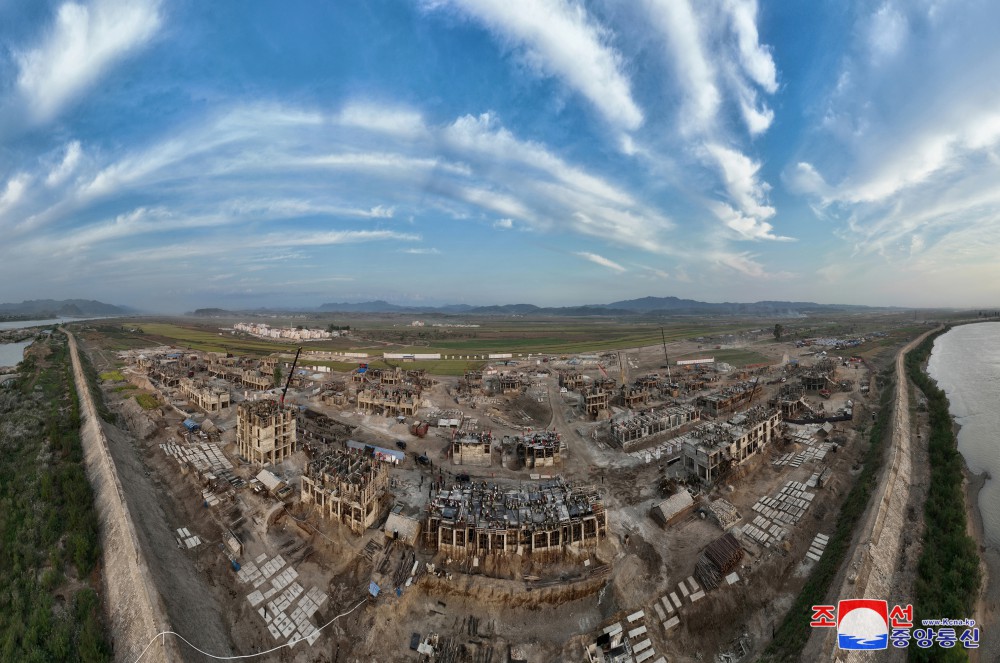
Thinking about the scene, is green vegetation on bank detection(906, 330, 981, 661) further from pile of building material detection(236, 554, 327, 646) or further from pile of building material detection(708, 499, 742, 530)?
pile of building material detection(236, 554, 327, 646)

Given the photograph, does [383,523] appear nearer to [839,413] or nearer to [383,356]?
[839,413]

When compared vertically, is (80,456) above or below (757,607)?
above

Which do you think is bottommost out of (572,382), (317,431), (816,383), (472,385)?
(317,431)

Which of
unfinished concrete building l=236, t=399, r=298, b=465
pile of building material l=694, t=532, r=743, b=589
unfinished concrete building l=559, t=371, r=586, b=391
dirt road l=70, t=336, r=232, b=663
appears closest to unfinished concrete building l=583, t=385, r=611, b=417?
unfinished concrete building l=559, t=371, r=586, b=391

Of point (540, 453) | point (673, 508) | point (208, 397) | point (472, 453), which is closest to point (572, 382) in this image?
point (540, 453)

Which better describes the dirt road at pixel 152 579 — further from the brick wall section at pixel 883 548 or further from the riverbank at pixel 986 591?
the riverbank at pixel 986 591

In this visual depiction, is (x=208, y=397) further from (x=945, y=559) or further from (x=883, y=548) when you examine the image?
(x=945, y=559)

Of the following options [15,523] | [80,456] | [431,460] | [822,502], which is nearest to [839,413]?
[822,502]
